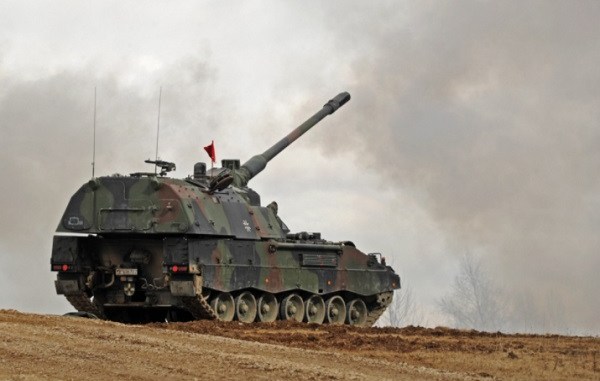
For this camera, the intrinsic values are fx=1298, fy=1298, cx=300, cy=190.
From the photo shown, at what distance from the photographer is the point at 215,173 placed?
36.6 meters

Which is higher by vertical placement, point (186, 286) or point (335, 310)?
point (186, 286)

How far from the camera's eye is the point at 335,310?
37.0 meters

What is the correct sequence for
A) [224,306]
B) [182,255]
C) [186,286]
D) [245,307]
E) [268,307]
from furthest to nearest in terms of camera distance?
[268,307] → [245,307] → [224,306] → [182,255] → [186,286]

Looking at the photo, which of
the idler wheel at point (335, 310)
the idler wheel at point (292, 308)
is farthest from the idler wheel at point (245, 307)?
the idler wheel at point (335, 310)

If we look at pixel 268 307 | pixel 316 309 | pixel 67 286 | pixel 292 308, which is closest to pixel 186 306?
pixel 268 307

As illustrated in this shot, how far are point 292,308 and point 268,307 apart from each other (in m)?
1.01

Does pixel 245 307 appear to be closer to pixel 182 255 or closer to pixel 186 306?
pixel 186 306

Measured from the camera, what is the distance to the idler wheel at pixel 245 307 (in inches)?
1319

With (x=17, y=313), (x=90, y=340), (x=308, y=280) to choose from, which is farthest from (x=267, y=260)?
(x=90, y=340)

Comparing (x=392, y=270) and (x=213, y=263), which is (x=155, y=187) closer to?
(x=213, y=263)

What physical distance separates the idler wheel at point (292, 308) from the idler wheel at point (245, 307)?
127 cm

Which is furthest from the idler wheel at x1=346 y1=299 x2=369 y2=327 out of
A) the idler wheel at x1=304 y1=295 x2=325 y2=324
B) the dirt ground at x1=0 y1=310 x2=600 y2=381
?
the dirt ground at x1=0 y1=310 x2=600 y2=381

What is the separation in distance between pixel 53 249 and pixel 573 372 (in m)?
16.0

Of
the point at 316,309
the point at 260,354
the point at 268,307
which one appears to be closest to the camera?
the point at 260,354
